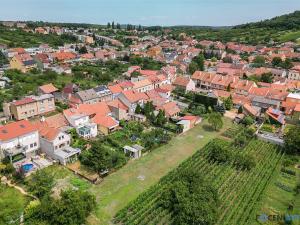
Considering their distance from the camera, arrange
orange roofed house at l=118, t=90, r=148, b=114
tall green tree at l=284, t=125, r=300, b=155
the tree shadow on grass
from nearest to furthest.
Answer: 1. tall green tree at l=284, t=125, r=300, b=155
2. the tree shadow on grass
3. orange roofed house at l=118, t=90, r=148, b=114

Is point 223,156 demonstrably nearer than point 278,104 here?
Yes

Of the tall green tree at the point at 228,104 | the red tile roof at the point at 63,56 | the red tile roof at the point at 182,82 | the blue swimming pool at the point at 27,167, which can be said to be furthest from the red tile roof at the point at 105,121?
the red tile roof at the point at 63,56

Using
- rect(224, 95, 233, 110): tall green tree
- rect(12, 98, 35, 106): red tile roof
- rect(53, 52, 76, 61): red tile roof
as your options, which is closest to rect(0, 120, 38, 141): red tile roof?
rect(12, 98, 35, 106): red tile roof

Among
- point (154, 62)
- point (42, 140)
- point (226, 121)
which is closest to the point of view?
point (42, 140)

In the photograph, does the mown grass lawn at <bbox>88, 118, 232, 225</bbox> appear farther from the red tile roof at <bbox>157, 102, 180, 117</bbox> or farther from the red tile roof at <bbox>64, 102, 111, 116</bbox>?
the red tile roof at <bbox>64, 102, 111, 116</bbox>

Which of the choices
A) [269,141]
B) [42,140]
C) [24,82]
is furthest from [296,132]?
[24,82]

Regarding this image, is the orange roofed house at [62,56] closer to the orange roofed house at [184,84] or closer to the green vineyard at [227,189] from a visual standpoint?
the orange roofed house at [184,84]

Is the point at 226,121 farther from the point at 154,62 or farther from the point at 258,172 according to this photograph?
the point at 154,62
